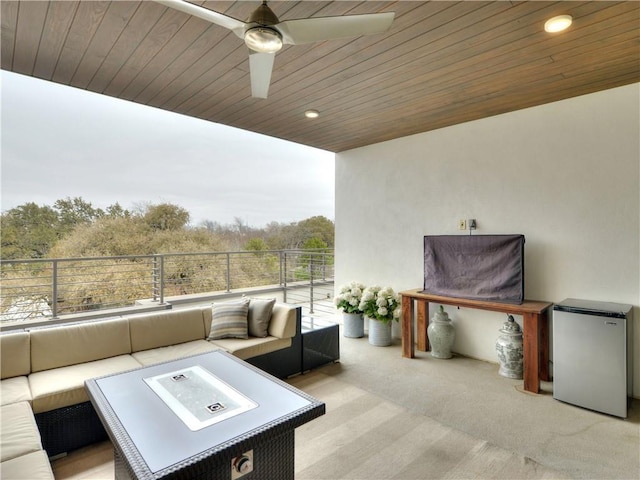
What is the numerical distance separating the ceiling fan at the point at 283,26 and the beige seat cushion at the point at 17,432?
202 centimetres

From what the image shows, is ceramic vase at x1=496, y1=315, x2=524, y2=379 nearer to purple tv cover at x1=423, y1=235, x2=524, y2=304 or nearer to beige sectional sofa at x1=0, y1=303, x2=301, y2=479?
purple tv cover at x1=423, y1=235, x2=524, y2=304

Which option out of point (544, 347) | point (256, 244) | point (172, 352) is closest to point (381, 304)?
point (544, 347)

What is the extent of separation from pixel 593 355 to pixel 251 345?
2702mm

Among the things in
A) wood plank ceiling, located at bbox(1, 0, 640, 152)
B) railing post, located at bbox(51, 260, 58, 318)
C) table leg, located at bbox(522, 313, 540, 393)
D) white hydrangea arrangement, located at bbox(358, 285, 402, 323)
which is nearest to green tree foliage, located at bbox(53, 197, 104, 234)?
railing post, located at bbox(51, 260, 58, 318)

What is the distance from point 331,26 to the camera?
1515 millimetres

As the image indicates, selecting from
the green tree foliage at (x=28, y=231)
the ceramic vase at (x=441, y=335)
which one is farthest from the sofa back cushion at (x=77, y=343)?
the green tree foliage at (x=28, y=231)

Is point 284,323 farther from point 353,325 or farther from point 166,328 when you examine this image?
point 353,325

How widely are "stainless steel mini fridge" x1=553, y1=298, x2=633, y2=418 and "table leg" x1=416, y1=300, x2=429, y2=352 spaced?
139cm

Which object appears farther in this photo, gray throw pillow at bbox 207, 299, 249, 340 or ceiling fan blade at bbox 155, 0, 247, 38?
gray throw pillow at bbox 207, 299, 249, 340

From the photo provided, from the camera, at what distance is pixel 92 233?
6.88m

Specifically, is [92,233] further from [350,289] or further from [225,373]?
[225,373]

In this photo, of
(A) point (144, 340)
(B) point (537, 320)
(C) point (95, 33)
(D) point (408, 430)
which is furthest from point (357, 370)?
(C) point (95, 33)

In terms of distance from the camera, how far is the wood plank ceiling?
1847mm

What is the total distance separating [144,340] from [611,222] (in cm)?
412
